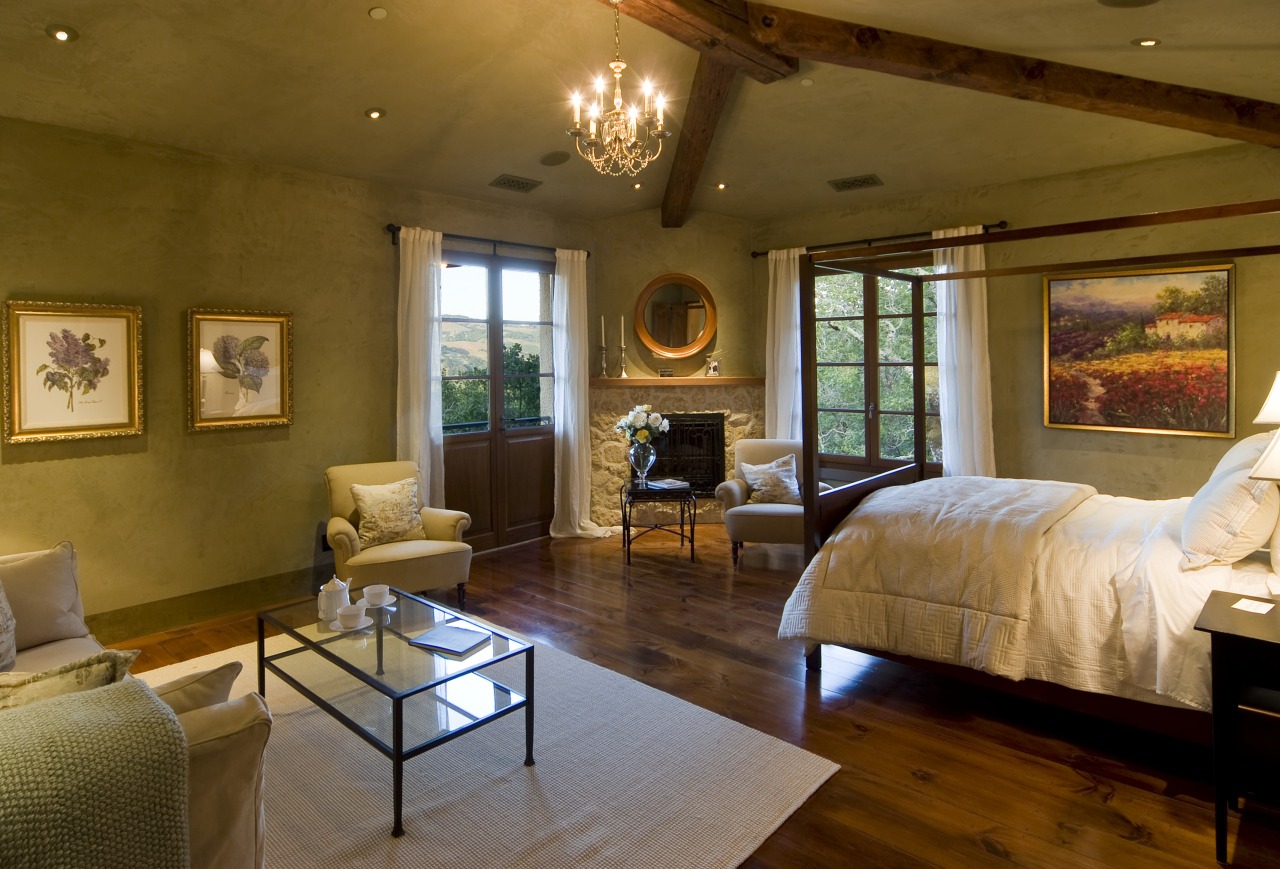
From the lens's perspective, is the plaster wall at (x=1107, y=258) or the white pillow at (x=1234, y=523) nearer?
the white pillow at (x=1234, y=523)

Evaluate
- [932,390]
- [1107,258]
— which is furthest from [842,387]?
[1107,258]

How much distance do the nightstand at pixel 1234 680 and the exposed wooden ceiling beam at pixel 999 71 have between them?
9.71 ft

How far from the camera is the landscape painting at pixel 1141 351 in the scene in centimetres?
485

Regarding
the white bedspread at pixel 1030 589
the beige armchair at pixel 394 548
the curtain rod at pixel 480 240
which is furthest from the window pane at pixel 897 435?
the beige armchair at pixel 394 548

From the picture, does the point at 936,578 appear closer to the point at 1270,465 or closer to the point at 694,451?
the point at 1270,465

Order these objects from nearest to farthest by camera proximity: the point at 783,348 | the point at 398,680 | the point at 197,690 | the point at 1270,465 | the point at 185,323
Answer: the point at 197,690 → the point at 1270,465 → the point at 398,680 → the point at 185,323 → the point at 783,348

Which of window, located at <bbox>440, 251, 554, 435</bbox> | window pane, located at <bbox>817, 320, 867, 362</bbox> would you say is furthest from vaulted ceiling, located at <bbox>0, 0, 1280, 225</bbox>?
window pane, located at <bbox>817, 320, 867, 362</bbox>

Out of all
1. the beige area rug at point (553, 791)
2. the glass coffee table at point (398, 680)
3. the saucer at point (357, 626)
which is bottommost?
the beige area rug at point (553, 791)

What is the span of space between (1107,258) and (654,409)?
148 inches

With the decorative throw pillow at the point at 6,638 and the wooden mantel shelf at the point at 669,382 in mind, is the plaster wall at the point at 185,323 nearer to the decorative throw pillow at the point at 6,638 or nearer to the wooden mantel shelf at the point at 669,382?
the decorative throw pillow at the point at 6,638

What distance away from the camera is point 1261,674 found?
2211 mm

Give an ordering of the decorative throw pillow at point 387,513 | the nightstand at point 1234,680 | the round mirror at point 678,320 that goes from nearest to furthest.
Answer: the nightstand at point 1234,680 → the decorative throw pillow at point 387,513 → the round mirror at point 678,320

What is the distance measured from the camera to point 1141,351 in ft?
16.9

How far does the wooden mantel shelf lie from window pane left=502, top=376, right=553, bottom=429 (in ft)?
1.50
